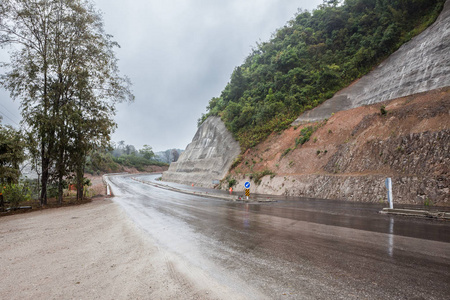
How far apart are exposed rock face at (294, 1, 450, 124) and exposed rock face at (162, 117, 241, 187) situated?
1412 centimetres

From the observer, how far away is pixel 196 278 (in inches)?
154

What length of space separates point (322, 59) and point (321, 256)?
142 ft

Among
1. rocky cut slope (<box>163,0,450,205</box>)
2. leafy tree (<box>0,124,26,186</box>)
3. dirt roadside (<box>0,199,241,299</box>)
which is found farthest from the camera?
rocky cut slope (<box>163,0,450,205</box>)

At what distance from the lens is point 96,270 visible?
14.4ft

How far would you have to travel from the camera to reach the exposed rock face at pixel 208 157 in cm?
3878

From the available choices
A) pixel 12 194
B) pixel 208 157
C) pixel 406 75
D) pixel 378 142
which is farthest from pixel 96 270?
pixel 208 157

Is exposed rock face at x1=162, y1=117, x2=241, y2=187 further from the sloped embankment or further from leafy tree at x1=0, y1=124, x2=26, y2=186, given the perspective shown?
leafy tree at x1=0, y1=124, x2=26, y2=186

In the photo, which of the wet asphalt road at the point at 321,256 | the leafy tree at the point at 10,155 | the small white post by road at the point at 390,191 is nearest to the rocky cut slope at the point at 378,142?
the small white post by road at the point at 390,191

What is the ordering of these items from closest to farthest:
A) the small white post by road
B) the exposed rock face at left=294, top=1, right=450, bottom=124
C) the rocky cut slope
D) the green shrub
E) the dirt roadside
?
the dirt roadside < the small white post by road < the green shrub < the rocky cut slope < the exposed rock face at left=294, top=1, right=450, bottom=124

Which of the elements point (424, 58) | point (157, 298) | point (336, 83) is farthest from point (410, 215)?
point (336, 83)

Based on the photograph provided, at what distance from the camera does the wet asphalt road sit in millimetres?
3312

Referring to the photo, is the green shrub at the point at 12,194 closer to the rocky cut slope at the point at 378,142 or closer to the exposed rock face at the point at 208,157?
the rocky cut slope at the point at 378,142

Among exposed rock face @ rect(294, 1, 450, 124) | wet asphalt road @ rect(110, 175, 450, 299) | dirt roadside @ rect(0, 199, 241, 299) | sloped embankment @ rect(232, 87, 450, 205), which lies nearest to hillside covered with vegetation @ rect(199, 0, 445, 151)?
exposed rock face @ rect(294, 1, 450, 124)

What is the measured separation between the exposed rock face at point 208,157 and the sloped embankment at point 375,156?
38.6ft
